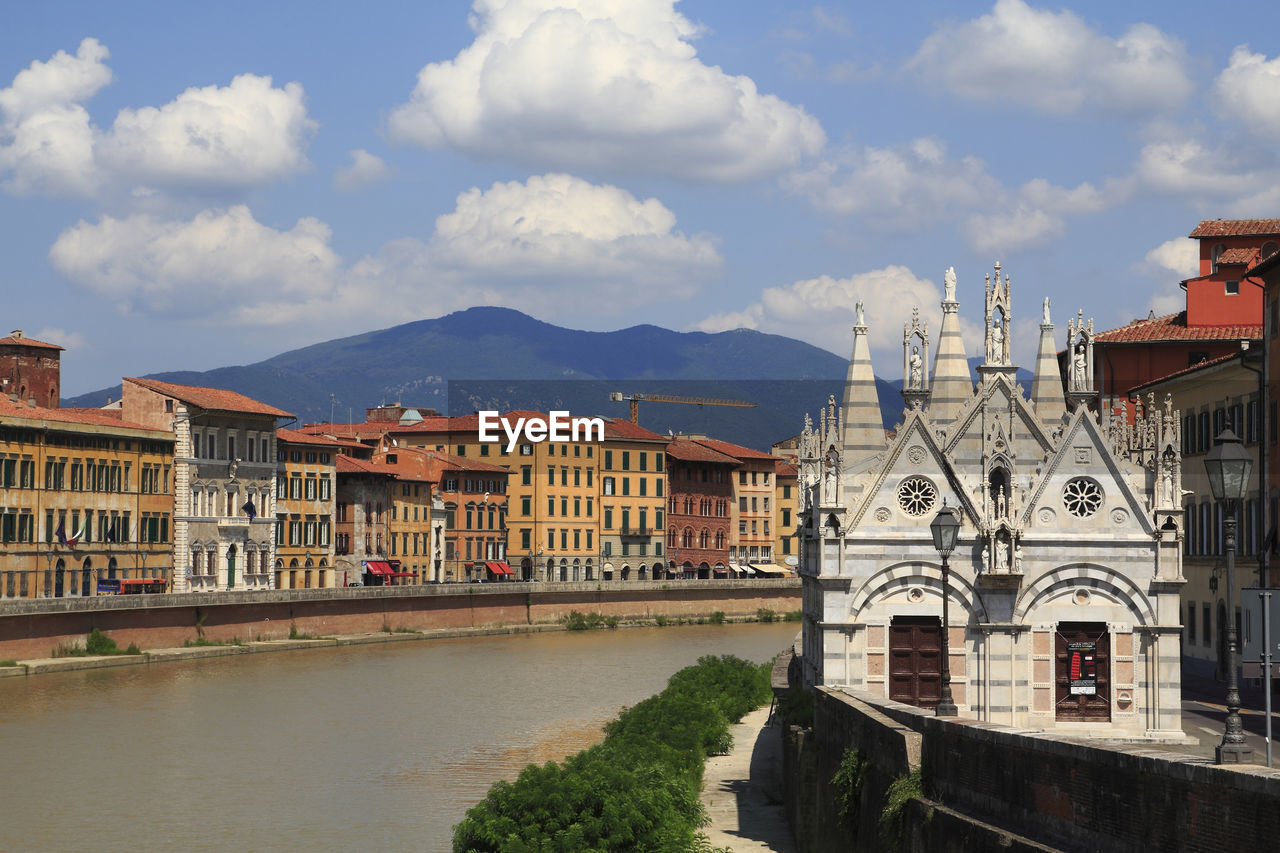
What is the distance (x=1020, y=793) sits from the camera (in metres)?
15.4

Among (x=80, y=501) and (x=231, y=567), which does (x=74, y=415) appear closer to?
(x=80, y=501)

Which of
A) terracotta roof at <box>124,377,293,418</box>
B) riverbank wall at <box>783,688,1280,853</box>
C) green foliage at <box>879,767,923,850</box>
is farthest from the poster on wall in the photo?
terracotta roof at <box>124,377,293,418</box>

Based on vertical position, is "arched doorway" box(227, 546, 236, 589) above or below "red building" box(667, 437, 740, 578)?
below

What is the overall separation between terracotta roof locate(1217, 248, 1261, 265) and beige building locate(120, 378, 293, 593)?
170ft

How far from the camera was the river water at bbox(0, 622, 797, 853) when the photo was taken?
120ft

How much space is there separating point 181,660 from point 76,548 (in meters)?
11.1

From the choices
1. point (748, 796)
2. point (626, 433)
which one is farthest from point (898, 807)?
point (626, 433)

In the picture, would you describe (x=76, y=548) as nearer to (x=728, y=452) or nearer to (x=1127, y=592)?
(x=1127, y=592)

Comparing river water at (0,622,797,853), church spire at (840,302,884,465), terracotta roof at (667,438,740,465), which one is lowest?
river water at (0,622,797,853)

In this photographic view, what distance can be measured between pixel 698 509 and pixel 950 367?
10691cm

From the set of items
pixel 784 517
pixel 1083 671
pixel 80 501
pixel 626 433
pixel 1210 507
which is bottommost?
pixel 1083 671

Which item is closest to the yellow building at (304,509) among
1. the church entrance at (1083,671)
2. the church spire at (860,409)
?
the church spire at (860,409)

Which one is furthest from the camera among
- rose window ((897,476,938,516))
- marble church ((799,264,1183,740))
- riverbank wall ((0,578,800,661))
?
riverbank wall ((0,578,800,661))

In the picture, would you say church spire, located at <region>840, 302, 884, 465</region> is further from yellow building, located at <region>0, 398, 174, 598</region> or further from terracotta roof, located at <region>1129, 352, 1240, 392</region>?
yellow building, located at <region>0, 398, 174, 598</region>
